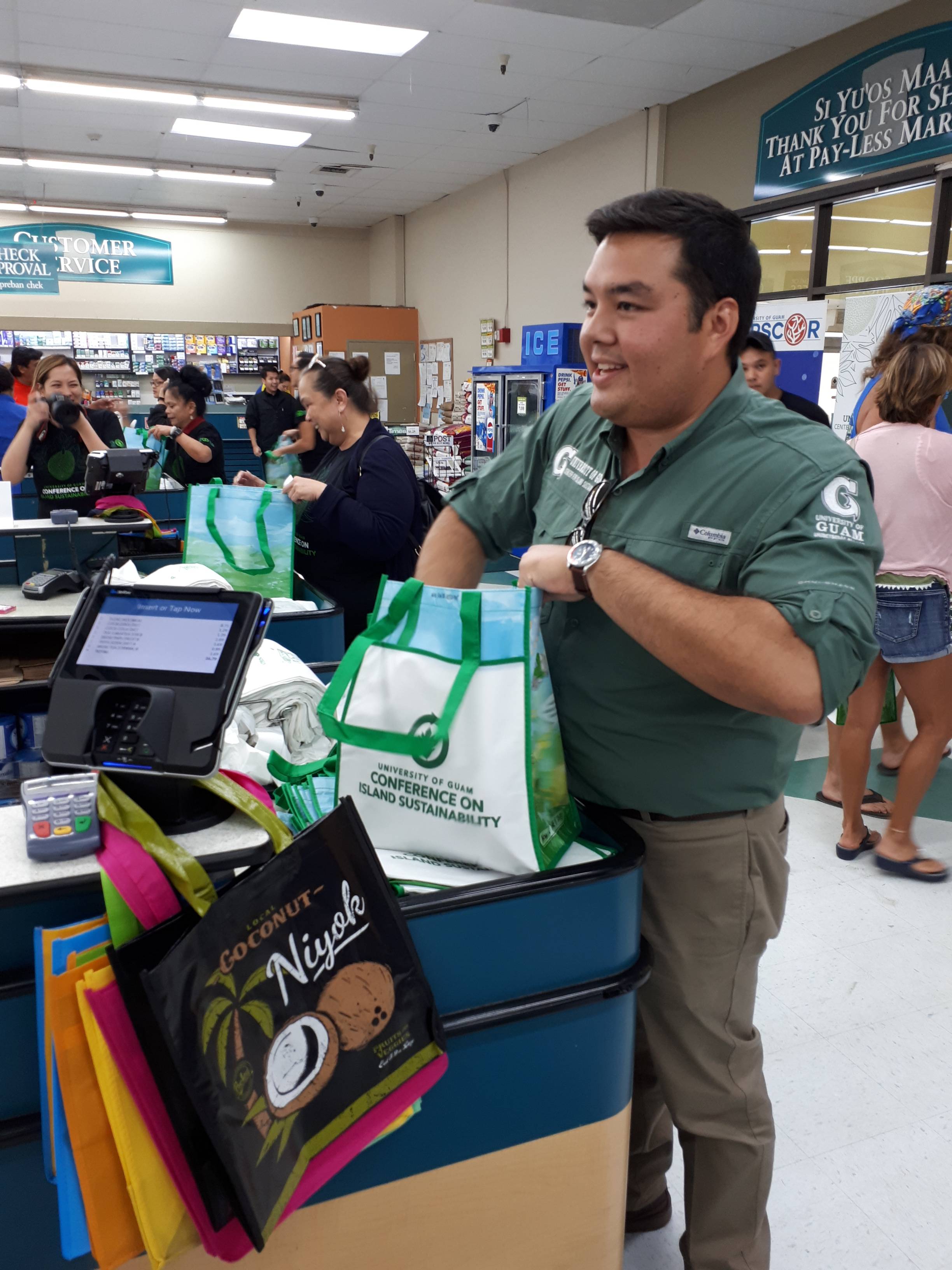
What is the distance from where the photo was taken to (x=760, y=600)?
1188 millimetres

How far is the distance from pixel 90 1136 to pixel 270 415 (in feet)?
29.5

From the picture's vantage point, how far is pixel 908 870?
3293 millimetres

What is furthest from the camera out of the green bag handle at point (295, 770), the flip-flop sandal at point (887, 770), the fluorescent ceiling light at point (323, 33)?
the fluorescent ceiling light at point (323, 33)

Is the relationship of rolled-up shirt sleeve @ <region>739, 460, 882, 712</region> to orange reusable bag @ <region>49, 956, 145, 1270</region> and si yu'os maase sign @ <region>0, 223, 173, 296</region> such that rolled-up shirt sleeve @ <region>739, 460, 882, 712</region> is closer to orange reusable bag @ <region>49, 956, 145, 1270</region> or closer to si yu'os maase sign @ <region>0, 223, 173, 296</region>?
orange reusable bag @ <region>49, 956, 145, 1270</region>

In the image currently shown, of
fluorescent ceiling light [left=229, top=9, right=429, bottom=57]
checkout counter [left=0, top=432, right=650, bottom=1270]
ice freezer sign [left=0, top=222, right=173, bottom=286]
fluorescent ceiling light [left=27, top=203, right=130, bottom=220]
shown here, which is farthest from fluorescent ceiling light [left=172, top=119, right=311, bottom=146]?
checkout counter [left=0, top=432, right=650, bottom=1270]

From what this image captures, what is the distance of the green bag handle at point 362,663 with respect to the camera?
50.2 inches

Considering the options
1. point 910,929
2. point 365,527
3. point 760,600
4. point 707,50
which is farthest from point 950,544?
point 707,50

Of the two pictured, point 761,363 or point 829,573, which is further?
point 761,363

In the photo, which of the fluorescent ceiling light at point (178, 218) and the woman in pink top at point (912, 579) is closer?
the woman in pink top at point (912, 579)

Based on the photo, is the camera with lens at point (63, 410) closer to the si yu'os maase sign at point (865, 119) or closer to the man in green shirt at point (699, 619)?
the man in green shirt at point (699, 619)

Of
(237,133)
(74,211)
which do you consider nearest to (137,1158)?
(237,133)

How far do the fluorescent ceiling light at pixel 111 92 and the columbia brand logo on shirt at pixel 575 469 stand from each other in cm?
702

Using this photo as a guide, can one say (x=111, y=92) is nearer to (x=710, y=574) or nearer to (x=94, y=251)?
(x=94, y=251)

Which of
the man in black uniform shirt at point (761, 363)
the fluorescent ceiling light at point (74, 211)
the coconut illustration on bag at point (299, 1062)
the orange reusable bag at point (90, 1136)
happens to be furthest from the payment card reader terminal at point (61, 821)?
the fluorescent ceiling light at point (74, 211)
